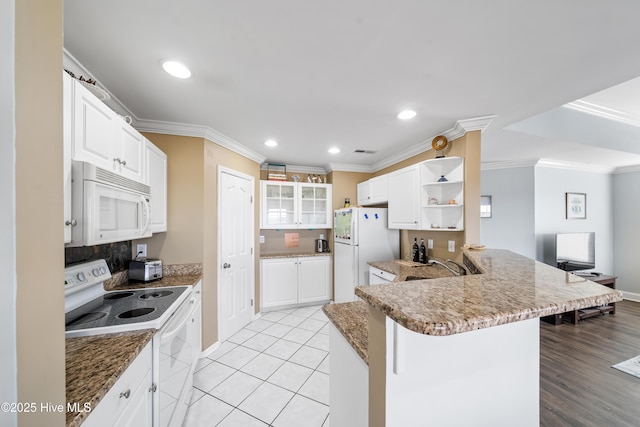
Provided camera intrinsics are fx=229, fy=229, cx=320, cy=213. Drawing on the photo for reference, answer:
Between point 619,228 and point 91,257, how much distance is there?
8373mm

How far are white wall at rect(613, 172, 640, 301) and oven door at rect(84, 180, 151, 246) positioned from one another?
780 cm

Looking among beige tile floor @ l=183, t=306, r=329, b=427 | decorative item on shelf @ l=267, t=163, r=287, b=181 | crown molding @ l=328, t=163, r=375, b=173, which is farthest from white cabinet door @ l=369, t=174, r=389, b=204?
Answer: beige tile floor @ l=183, t=306, r=329, b=427

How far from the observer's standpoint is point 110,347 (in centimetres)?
107

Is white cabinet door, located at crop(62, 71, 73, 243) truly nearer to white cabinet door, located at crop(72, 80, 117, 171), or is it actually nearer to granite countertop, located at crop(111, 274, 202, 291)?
white cabinet door, located at crop(72, 80, 117, 171)

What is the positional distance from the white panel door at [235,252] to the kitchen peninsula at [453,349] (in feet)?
6.87

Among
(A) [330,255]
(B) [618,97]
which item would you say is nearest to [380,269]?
(A) [330,255]

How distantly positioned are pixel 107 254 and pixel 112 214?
87 cm

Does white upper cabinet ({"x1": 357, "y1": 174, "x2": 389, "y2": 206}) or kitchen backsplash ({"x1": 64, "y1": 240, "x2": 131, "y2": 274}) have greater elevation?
white upper cabinet ({"x1": 357, "y1": 174, "x2": 389, "y2": 206})

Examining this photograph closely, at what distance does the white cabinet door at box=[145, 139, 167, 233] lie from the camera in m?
2.01

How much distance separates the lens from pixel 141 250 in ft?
7.45

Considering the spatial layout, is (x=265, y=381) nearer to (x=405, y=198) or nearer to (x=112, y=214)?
(x=112, y=214)

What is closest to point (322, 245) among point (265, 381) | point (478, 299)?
point (265, 381)

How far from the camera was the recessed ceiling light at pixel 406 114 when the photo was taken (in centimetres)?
215

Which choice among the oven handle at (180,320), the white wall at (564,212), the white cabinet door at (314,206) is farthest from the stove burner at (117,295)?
the white wall at (564,212)
